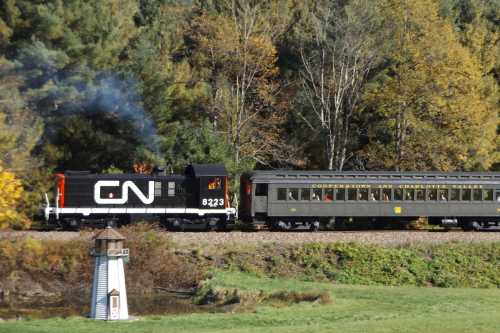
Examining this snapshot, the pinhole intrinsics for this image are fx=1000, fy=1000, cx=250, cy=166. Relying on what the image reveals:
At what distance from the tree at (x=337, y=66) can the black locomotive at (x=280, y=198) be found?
13641 millimetres

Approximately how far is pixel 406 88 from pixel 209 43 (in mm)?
14137

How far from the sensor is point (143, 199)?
50.0m

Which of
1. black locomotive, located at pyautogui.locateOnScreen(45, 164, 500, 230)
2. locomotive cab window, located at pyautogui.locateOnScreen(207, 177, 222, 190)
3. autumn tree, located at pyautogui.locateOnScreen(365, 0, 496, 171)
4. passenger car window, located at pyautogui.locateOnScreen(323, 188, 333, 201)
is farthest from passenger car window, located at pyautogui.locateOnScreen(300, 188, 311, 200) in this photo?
autumn tree, located at pyautogui.locateOnScreen(365, 0, 496, 171)

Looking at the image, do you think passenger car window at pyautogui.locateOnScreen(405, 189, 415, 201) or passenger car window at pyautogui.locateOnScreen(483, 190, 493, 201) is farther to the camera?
passenger car window at pyautogui.locateOnScreen(483, 190, 493, 201)

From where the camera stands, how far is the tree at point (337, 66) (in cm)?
6400

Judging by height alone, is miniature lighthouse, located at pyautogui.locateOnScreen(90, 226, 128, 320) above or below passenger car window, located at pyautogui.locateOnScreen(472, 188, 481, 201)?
below

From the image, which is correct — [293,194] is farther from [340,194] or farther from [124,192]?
[124,192]

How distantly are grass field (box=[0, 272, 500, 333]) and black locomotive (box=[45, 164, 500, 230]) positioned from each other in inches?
516

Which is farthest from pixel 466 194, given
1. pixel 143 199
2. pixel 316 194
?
pixel 143 199

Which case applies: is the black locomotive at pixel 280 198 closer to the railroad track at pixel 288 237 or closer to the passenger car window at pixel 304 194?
the passenger car window at pixel 304 194

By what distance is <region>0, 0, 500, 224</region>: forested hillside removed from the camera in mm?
57812

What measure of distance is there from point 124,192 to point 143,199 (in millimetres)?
1008

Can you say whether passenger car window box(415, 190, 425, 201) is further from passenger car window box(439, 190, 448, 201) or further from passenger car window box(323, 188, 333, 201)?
passenger car window box(323, 188, 333, 201)

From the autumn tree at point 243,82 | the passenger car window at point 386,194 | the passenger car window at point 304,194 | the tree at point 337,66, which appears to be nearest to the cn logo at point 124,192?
the passenger car window at point 304,194
